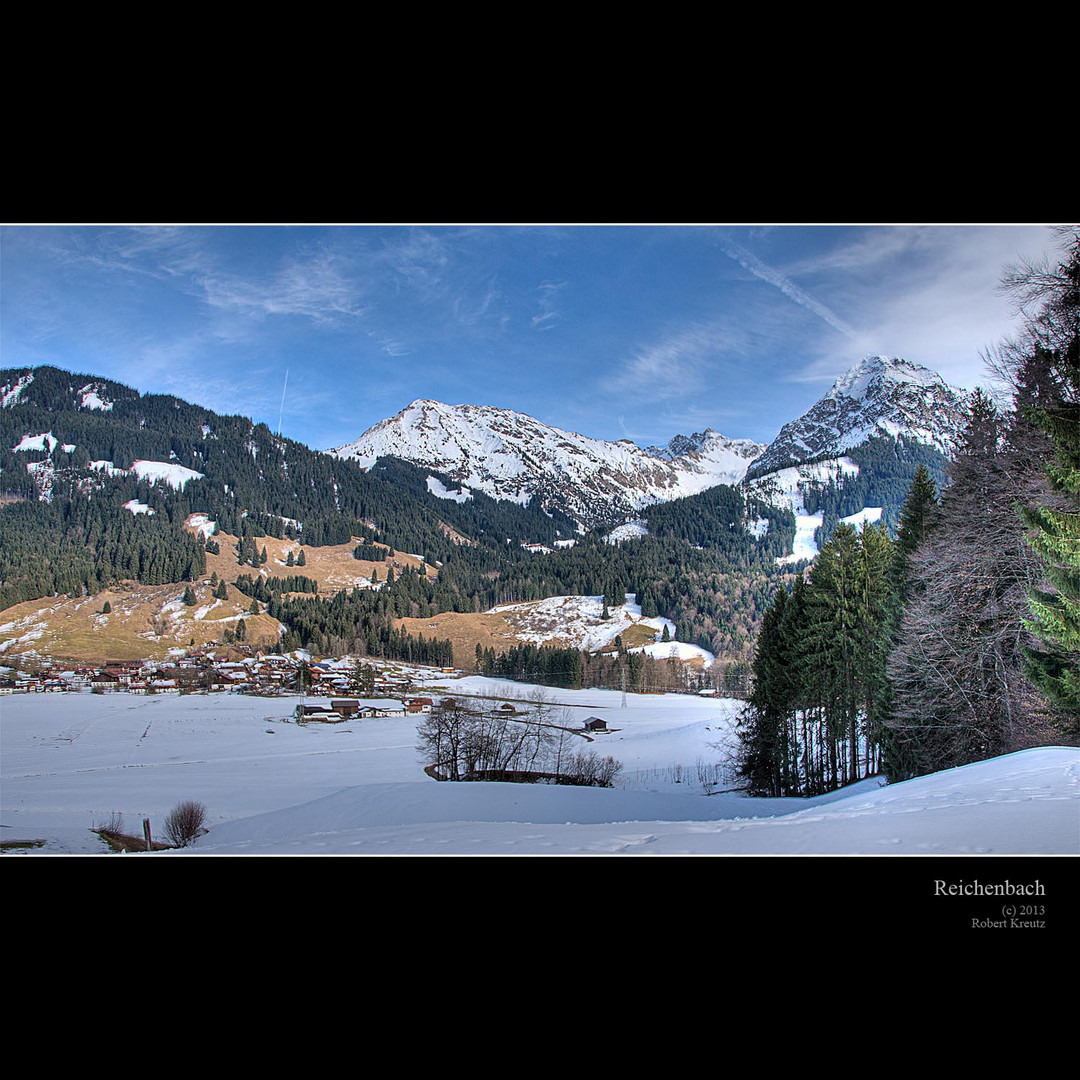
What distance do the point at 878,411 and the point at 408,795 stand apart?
25.3 feet

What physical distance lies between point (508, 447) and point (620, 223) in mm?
34861

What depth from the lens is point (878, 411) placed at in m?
6.47

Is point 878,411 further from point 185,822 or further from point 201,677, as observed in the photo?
point 201,677

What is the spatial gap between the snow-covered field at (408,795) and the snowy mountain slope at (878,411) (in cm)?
388

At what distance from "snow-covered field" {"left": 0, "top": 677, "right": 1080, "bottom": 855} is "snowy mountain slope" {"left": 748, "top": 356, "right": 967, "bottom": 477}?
388cm

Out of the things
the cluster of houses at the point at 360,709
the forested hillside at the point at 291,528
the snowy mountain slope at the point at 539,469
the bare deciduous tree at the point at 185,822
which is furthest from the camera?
the snowy mountain slope at the point at 539,469

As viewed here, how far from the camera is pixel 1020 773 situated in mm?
3160

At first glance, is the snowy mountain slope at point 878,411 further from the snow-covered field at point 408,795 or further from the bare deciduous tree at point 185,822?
the bare deciduous tree at point 185,822

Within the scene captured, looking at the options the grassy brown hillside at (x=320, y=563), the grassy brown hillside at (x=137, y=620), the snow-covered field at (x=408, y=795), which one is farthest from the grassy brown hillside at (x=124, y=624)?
the grassy brown hillside at (x=320, y=563)

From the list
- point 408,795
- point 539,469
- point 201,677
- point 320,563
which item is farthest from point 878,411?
point 539,469

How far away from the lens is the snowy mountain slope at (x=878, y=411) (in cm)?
568
